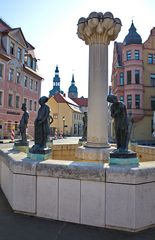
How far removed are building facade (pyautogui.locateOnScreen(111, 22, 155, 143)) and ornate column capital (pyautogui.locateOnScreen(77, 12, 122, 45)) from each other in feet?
108

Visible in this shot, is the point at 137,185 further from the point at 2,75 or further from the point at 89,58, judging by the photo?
the point at 2,75

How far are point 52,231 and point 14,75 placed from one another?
36852mm

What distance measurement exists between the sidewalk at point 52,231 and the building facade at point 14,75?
32.4 m

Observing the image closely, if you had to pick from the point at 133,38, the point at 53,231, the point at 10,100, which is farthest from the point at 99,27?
the point at 133,38

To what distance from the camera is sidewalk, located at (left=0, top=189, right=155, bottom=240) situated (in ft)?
14.7

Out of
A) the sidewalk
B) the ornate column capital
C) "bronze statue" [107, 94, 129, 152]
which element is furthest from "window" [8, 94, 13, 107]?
the sidewalk

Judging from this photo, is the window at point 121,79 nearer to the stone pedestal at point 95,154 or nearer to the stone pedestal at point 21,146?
the stone pedestal at point 21,146

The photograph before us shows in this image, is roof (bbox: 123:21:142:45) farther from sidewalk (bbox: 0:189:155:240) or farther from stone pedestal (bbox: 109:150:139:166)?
sidewalk (bbox: 0:189:155:240)

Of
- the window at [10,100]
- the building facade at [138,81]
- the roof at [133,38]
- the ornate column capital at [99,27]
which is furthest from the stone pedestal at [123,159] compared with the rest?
the roof at [133,38]

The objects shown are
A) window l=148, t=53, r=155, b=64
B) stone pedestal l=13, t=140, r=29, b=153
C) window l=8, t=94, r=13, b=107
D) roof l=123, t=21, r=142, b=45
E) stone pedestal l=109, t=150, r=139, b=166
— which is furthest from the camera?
window l=148, t=53, r=155, b=64

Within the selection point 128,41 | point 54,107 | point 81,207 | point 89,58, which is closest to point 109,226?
point 81,207

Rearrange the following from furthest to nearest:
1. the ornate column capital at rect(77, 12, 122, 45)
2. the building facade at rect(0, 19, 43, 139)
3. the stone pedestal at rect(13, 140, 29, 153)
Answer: the building facade at rect(0, 19, 43, 139), the stone pedestal at rect(13, 140, 29, 153), the ornate column capital at rect(77, 12, 122, 45)

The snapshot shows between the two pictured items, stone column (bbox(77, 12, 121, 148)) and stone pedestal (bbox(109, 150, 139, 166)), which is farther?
stone column (bbox(77, 12, 121, 148))

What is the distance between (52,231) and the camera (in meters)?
4.71
